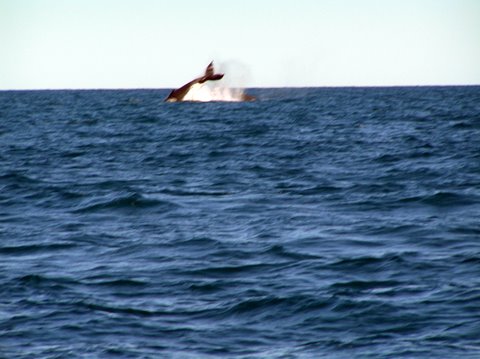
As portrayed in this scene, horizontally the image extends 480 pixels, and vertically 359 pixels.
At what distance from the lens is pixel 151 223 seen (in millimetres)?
17828

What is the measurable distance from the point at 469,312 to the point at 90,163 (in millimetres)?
21127

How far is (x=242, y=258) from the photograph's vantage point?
14234 millimetres

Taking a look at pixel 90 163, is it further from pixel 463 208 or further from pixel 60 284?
pixel 60 284

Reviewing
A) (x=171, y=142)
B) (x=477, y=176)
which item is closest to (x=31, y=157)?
(x=171, y=142)

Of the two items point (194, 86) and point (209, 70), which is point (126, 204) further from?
point (194, 86)

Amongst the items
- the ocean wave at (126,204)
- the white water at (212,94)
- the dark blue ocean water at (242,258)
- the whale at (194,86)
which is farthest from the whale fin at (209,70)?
the ocean wave at (126,204)

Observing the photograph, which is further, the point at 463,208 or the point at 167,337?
the point at 463,208

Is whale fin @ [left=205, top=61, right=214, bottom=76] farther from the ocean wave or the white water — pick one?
the ocean wave

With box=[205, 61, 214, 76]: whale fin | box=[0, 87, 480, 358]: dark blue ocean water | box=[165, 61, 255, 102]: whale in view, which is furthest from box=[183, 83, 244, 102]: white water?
box=[0, 87, 480, 358]: dark blue ocean water

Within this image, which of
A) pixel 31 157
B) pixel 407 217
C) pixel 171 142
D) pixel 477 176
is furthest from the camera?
pixel 171 142

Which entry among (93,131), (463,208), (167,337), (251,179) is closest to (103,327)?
(167,337)

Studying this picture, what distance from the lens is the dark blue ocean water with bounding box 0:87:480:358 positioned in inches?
397

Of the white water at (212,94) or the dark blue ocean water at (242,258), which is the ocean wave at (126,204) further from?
the white water at (212,94)

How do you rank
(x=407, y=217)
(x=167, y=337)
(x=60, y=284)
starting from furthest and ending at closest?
(x=407, y=217), (x=60, y=284), (x=167, y=337)
